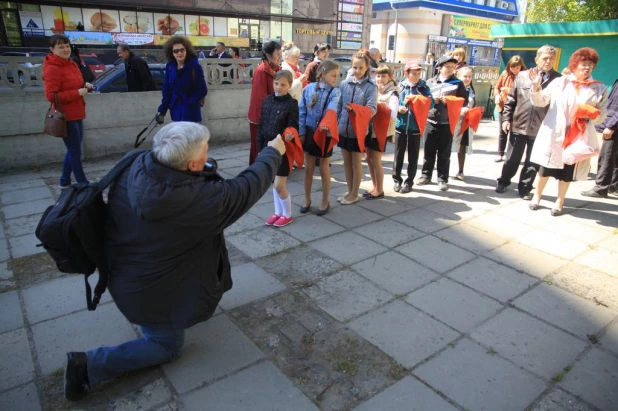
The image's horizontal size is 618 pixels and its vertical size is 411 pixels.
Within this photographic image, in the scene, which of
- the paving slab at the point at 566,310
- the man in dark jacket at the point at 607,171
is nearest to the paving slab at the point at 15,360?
the paving slab at the point at 566,310

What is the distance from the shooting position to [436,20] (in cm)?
3800

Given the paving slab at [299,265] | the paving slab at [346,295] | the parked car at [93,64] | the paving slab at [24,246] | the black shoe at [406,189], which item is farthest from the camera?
the parked car at [93,64]

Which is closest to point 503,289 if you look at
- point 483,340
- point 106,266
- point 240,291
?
point 483,340

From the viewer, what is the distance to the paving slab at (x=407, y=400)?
2.17 meters

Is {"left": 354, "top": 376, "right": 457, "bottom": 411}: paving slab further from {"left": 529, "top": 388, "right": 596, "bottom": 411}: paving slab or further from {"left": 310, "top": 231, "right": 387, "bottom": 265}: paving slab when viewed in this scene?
{"left": 310, "top": 231, "right": 387, "bottom": 265}: paving slab

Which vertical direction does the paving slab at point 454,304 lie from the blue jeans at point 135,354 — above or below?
below

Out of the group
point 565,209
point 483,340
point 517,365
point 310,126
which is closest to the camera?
point 517,365

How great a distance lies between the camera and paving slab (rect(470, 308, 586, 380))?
2.50 metres

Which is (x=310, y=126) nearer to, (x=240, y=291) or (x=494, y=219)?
(x=240, y=291)

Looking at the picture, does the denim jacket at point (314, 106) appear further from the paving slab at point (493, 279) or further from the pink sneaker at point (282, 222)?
the paving slab at point (493, 279)

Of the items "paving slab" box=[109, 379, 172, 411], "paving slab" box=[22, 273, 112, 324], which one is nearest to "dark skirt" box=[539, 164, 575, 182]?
"paving slab" box=[109, 379, 172, 411]

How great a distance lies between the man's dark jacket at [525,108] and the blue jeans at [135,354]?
459 cm

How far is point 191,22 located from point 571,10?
2348 centimetres

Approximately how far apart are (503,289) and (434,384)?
1.33 meters
